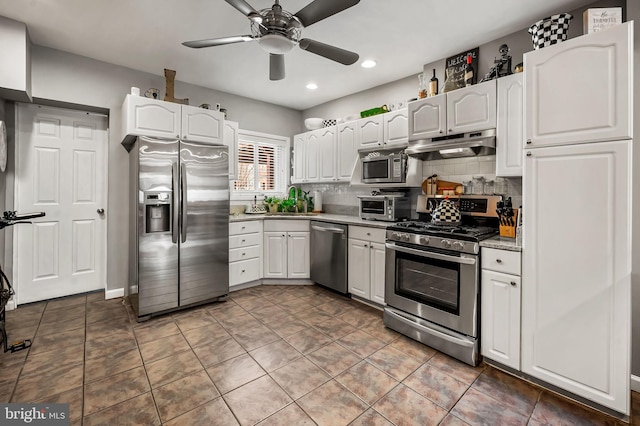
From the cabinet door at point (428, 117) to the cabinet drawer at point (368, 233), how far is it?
1045 millimetres

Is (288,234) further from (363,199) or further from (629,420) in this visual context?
(629,420)

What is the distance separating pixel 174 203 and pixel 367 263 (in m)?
2.19

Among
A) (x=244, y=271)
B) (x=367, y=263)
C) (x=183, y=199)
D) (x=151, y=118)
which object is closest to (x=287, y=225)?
(x=244, y=271)

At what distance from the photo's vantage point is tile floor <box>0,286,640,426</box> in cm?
174

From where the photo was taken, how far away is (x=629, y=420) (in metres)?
1.71

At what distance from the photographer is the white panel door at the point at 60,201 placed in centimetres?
332

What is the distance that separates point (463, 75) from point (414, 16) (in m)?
0.86

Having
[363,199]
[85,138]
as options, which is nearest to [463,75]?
[363,199]

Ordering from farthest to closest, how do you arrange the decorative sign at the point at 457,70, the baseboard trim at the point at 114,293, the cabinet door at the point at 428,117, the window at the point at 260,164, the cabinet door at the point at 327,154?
1. the window at the point at 260,164
2. the cabinet door at the point at 327,154
3. the baseboard trim at the point at 114,293
4. the decorative sign at the point at 457,70
5. the cabinet door at the point at 428,117

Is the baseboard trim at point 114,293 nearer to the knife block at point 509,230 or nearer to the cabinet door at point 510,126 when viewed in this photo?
the knife block at point 509,230

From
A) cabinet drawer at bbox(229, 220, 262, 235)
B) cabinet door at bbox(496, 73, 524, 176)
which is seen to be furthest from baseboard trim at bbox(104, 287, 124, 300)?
cabinet door at bbox(496, 73, 524, 176)

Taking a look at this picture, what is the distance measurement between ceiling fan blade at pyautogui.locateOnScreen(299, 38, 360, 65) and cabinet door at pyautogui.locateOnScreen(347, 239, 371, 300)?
1886 mm

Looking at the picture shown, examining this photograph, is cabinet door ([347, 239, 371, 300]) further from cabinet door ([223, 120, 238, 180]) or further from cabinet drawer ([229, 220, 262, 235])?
cabinet door ([223, 120, 238, 180])

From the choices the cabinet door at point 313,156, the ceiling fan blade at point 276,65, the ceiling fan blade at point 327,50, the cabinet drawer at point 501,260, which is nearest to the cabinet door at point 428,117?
the ceiling fan blade at point 327,50
